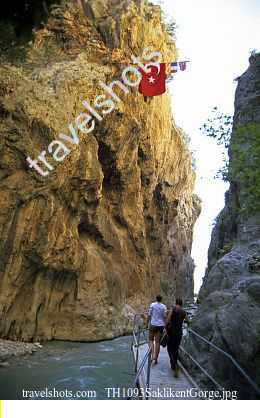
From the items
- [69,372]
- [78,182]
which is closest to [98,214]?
[78,182]

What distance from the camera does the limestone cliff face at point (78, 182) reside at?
1439 centimetres

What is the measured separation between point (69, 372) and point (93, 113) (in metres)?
11.7

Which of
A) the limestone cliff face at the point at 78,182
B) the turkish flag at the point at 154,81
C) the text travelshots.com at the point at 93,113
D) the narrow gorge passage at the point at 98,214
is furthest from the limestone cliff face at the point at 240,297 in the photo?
the turkish flag at the point at 154,81

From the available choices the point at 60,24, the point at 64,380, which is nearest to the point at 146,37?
the point at 60,24

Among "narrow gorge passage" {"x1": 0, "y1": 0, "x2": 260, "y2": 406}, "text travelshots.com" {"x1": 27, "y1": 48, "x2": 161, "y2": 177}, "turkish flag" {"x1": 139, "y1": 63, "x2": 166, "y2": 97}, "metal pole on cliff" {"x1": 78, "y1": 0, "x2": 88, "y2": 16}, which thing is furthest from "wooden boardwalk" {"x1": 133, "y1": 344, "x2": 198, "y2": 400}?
"metal pole on cliff" {"x1": 78, "y1": 0, "x2": 88, "y2": 16}

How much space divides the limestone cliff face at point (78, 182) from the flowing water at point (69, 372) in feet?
7.65

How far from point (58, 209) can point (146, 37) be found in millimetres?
12370

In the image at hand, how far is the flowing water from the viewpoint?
9055 millimetres

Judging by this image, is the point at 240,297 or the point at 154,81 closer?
the point at 240,297

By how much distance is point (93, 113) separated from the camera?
713 inches

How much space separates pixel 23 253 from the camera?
14.9m

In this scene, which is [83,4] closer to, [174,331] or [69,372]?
[69,372]

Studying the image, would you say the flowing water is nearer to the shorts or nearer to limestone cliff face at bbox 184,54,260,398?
the shorts

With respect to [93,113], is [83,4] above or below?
above
